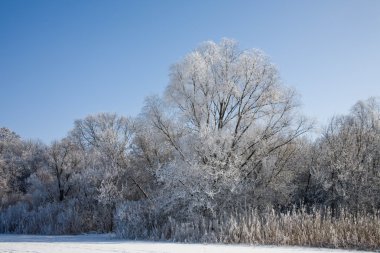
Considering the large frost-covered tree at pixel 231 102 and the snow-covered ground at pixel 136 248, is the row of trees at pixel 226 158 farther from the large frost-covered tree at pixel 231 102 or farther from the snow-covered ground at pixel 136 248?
the snow-covered ground at pixel 136 248

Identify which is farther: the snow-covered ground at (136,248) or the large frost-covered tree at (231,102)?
the large frost-covered tree at (231,102)

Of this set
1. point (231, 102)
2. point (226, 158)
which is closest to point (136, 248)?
point (226, 158)

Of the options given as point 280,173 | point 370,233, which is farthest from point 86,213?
point 370,233

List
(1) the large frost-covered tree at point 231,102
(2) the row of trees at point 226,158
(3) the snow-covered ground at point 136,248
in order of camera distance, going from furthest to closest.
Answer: (1) the large frost-covered tree at point 231,102 < (2) the row of trees at point 226,158 < (3) the snow-covered ground at point 136,248

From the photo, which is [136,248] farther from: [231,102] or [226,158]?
[231,102]

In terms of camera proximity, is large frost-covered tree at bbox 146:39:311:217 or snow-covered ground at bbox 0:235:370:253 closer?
snow-covered ground at bbox 0:235:370:253

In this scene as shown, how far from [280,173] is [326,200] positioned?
3204mm

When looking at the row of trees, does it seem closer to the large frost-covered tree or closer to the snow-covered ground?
the large frost-covered tree

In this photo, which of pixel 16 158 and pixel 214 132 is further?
pixel 16 158

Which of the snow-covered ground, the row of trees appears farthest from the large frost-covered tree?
the snow-covered ground

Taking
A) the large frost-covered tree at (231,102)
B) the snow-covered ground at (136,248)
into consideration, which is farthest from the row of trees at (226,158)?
the snow-covered ground at (136,248)

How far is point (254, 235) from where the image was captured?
14.4 meters

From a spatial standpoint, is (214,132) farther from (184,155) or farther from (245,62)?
(245,62)

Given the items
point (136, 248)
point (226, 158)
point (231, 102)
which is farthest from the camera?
point (231, 102)
